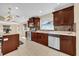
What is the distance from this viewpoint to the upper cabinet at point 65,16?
554 centimetres

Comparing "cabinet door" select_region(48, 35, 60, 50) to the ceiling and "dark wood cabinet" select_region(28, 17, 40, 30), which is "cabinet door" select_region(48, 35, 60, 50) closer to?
the ceiling

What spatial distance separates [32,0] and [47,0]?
1.05ft

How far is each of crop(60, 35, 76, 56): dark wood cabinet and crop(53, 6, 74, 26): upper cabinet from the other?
0.85 m

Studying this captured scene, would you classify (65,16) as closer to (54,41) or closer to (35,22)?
(54,41)

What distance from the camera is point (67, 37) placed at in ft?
16.4

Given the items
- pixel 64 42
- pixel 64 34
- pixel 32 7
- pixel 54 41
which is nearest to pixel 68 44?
pixel 64 42

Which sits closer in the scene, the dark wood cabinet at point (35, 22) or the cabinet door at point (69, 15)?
the cabinet door at point (69, 15)

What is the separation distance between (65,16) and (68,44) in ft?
5.20

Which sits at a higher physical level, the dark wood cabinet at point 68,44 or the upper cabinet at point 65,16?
the upper cabinet at point 65,16

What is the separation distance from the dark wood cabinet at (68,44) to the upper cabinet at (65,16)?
850mm

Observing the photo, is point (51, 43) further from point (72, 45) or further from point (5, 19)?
point (5, 19)

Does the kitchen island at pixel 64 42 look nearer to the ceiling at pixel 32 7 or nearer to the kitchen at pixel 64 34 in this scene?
the kitchen at pixel 64 34

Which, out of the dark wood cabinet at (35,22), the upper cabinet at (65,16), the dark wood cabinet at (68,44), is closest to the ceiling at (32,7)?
the upper cabinet at (65,16)

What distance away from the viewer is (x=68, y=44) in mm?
4934
